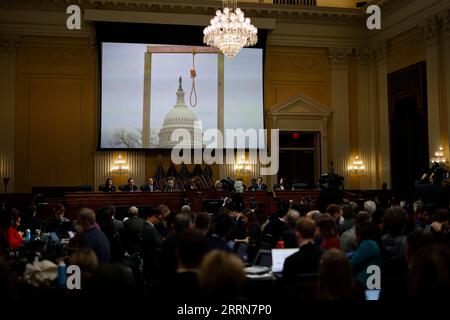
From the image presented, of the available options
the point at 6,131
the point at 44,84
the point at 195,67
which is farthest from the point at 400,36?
the point at 6,131

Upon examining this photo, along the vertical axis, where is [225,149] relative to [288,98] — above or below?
below

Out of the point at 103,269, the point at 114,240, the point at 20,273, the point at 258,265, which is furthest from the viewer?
the point at 114,240

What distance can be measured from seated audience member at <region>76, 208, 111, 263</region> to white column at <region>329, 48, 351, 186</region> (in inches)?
580

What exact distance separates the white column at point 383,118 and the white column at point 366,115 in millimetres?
345

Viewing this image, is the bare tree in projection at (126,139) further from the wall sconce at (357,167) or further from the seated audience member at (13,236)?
the seated audience member at (13,236)

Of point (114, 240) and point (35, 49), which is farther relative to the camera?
point (35, 49)

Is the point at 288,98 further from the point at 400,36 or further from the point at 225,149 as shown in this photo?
the point at 400,36

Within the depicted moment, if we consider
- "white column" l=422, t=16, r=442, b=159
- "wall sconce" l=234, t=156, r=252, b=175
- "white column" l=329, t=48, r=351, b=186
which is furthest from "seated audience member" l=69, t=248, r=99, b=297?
"white column" l=329, t=48, r=351, b=186

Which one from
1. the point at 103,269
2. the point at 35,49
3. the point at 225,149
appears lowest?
the point at 103,269

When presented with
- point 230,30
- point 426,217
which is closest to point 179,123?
point 230,30

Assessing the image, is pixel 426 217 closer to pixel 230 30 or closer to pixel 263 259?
pixel 263 259

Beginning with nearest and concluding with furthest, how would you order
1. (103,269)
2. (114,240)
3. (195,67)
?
(103,269) < (114,240) < (195,67)
